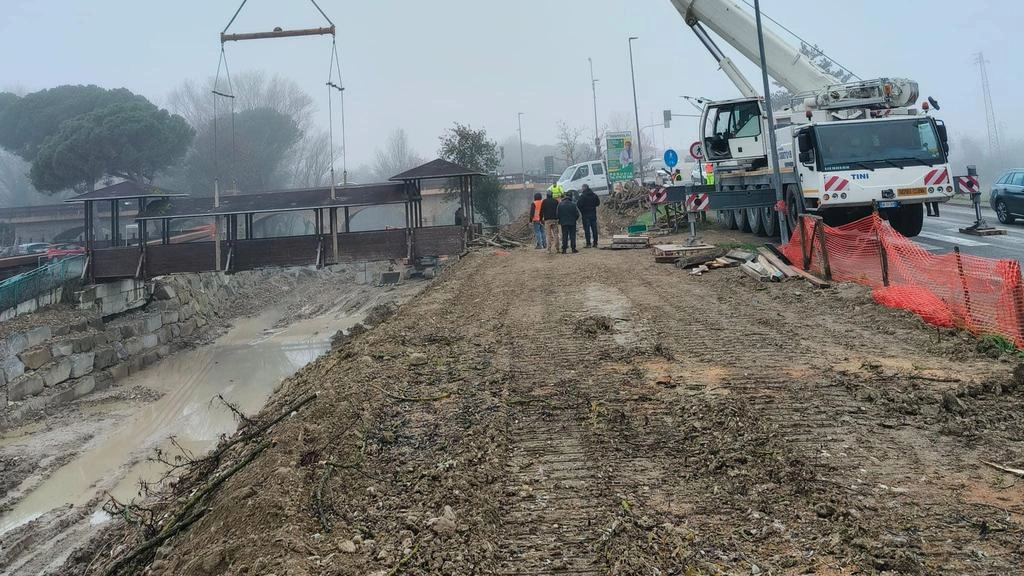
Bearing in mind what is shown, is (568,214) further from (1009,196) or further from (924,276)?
(1009,196)

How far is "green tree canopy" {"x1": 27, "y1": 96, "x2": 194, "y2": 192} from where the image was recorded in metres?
44.0

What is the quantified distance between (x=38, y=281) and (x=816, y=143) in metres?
23.4

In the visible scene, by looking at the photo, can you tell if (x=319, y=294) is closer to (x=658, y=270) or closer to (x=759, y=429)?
(x=658, y=270)

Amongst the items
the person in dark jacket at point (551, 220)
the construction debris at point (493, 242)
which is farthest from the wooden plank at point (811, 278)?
the construction debris at point (493, 242)

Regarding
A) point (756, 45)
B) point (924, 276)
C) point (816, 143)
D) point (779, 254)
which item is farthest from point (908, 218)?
point (924, 276)

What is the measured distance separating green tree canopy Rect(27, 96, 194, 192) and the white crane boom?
41.4 m

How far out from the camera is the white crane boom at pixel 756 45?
16.4 meters

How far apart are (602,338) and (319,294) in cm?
Result: 3261

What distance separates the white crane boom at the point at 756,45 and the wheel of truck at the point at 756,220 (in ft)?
10.5

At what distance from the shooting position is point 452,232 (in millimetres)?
22906

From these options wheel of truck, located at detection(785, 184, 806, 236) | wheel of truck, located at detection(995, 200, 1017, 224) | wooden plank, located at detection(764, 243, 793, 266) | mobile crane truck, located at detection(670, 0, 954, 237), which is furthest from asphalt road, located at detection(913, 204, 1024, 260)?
wooden plank, located at detection(764, 243, 793, 266)

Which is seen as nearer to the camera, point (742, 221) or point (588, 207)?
point (588, 207)

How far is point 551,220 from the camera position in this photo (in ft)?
60.8

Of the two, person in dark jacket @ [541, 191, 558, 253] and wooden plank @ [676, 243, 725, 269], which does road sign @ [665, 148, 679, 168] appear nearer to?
person in dark jacket @ [541, 191, 558, 253]
